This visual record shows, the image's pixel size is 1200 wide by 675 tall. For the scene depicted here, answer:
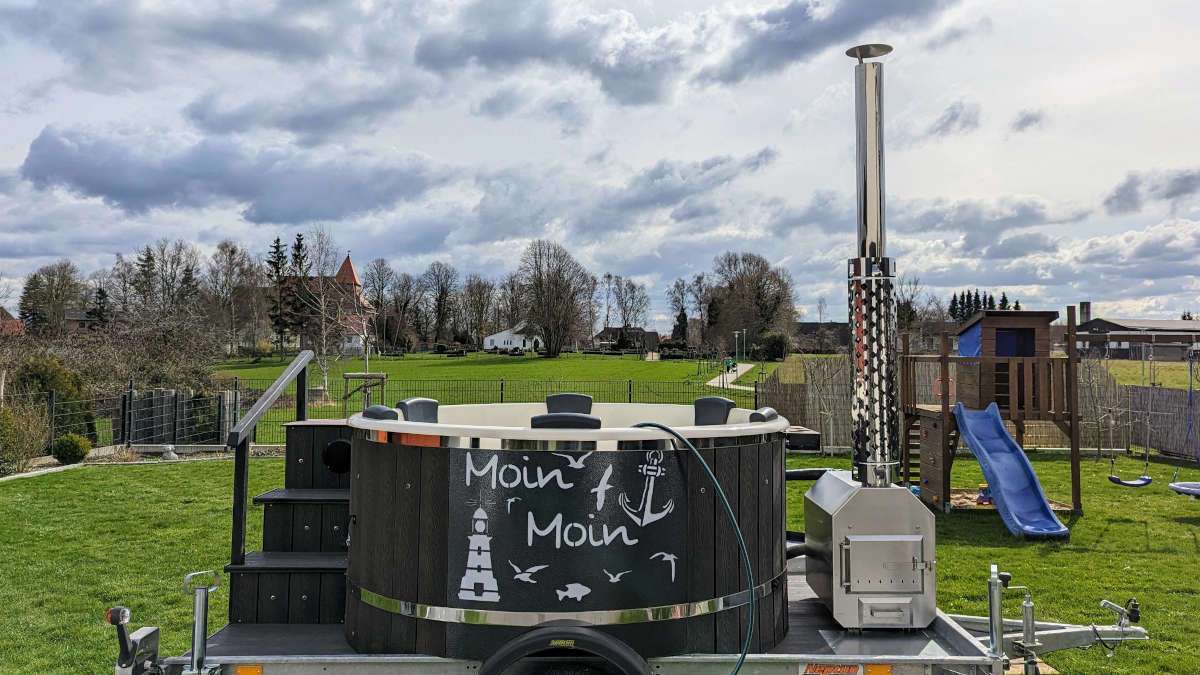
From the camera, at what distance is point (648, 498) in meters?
3.33

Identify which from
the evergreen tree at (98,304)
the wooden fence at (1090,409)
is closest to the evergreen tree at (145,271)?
the evergreen tree at (98,304)

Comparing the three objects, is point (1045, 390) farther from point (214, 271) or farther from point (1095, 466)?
point (214, 271)

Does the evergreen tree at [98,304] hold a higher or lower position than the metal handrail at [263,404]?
higher

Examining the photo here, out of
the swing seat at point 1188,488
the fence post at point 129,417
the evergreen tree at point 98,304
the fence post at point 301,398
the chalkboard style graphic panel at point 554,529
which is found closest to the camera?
the chalkboard style graphic panel at point 554,529

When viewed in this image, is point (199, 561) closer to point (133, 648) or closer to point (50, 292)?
point (133, 648)

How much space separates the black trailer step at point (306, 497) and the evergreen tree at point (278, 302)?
46606mm

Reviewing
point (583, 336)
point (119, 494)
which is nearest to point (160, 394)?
point (119, 494)

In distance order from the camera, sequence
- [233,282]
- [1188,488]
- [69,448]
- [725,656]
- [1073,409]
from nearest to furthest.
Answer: [725,656] < [1188,488] < [1073,409] < [69,448] < [233,282]

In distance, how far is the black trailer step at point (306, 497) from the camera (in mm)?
4578

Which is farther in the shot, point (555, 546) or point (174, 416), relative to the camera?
point (174, 416)

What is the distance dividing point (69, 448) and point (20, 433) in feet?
3.55

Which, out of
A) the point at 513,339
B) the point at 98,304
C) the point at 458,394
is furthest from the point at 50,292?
the point at 513,339

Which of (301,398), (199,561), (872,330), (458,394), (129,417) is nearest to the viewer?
(872,330)

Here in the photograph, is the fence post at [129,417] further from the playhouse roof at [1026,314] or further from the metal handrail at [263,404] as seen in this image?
the playhouse roof at [1026,314]
